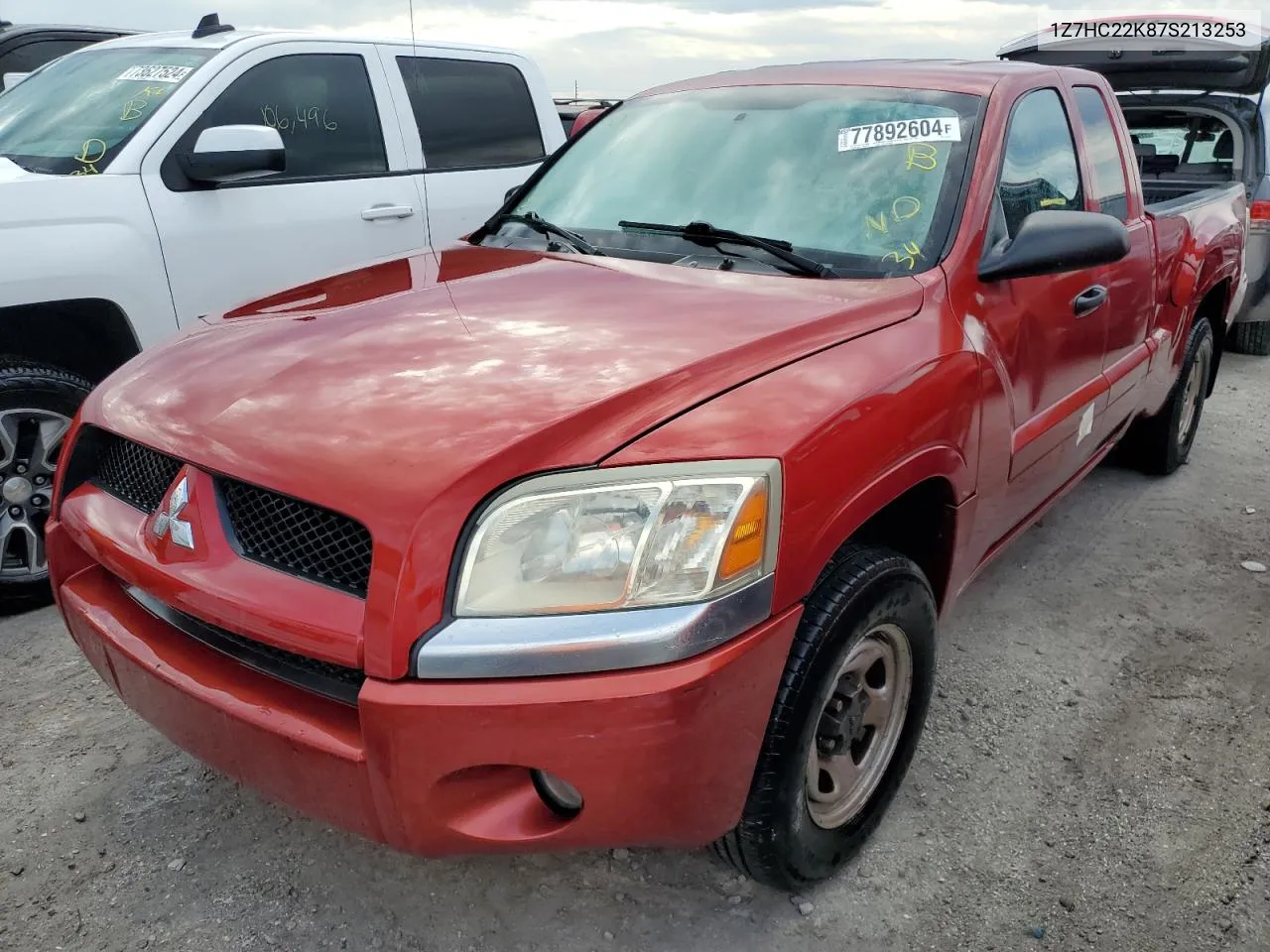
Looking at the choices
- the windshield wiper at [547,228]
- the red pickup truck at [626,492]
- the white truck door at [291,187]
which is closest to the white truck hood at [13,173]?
the white truck door at [291,187]

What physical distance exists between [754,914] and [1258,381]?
20.0 ft

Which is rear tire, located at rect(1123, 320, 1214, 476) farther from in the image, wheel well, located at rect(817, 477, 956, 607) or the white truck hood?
the white truck hood

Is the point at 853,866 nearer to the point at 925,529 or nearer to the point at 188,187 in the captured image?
the point at 925,529

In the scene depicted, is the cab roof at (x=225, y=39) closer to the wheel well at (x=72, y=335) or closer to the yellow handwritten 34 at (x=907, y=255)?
the wheel well at (x=72, y=335)

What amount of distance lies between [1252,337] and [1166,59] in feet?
9.25

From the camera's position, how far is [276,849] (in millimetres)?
2367

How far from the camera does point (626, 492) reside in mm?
1722

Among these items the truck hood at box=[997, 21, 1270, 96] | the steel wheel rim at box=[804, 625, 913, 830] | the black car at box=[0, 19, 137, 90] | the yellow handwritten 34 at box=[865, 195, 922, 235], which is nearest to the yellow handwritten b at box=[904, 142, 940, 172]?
the yellow handwritten 34 at box=[865, 195, 922, 235]

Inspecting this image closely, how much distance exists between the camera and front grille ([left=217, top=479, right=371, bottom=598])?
176cm

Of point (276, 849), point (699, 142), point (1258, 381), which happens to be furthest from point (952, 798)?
point (1258, 381)

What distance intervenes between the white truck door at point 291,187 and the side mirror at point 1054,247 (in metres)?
2.02

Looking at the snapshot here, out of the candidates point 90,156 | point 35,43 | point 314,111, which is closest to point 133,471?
point 90,156

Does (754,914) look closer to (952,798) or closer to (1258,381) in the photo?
(952,798)

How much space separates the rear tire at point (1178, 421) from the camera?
4.55 meters
